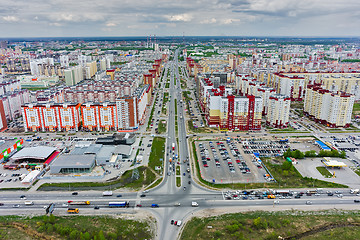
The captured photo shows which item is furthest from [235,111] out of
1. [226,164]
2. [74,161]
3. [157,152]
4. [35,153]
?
[35,153]

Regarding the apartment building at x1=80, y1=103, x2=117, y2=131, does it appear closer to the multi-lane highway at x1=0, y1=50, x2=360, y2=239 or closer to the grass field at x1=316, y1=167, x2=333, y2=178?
the multi-lane highway at x1=0, y1=50, x2=360, y2=239

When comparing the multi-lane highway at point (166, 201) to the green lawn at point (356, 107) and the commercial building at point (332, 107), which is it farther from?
the green lawn at point (356, 107)

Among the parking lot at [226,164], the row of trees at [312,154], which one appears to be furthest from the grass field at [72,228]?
the row of trees at [312,154]

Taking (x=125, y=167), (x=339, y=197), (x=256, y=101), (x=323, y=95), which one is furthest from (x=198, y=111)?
(x=339, y=197)

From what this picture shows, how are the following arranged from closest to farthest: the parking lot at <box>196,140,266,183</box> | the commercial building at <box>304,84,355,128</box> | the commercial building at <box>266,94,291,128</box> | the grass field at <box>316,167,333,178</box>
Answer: the parking lot at <box>196,140,266,183</box>
the grass field at <box>316,167,333,178</box>
the commercial building at <box>304,84,355,128</box>
the commercial building at <box>266,94,291,128</box>

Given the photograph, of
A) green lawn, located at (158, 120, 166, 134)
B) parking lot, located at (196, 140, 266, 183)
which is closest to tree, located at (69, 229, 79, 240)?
parking lot, located at (196, 140, 266, 183)

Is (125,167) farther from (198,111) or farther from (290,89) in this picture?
(290,89)

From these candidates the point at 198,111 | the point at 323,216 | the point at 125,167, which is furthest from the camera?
the point at 198,111
